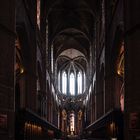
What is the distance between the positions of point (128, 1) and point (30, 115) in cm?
960

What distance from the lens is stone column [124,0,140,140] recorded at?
19194 mm

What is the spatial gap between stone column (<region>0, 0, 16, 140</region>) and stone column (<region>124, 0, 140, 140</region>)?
580cm

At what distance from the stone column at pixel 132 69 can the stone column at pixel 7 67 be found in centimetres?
580

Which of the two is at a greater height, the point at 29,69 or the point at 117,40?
the point at 117,40

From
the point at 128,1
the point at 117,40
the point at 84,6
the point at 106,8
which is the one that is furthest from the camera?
the point at 84,6

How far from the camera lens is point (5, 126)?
62.1 ft

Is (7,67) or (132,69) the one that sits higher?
(7,67)

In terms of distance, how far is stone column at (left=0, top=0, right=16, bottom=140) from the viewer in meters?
19.2

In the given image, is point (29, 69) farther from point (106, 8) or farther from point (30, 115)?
point (106, 8)

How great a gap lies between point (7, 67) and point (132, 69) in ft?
20.6

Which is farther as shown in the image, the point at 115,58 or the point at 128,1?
the point at 115,58

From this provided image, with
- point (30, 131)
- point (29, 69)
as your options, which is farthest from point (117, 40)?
point (30, 131)

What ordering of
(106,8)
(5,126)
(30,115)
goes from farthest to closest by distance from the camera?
(106,8) < (30,115) < (5,126)

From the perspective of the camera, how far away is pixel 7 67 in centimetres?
1978
